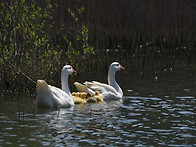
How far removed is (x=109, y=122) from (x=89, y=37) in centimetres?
1210

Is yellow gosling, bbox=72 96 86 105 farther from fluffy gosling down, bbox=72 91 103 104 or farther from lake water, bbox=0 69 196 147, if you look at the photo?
lake water, bbox=0 69 196 147

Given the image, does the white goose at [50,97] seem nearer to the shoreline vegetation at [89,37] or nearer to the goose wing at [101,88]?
the goose wing at [101,88]

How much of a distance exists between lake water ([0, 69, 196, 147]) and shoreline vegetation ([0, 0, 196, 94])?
1.44 metres

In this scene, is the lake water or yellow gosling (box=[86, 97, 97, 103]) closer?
the lake water

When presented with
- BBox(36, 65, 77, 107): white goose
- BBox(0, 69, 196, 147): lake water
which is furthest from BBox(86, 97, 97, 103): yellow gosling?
BBox(36, 65, 77, 107): white goose

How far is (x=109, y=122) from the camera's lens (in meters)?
12.2

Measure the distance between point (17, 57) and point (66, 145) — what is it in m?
7.10

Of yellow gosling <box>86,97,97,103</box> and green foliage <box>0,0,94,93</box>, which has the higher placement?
green foliage <box>0,0,94,93</box>

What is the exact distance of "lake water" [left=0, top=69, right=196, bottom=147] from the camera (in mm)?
10445

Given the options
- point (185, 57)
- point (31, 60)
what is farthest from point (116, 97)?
point (185, 57)

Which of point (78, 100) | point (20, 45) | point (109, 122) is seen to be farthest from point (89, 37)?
point (109, 122)

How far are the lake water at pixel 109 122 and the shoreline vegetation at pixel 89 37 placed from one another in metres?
1.44

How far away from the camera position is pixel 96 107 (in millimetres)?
14633

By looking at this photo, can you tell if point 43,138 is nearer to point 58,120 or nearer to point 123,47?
point 58,120
